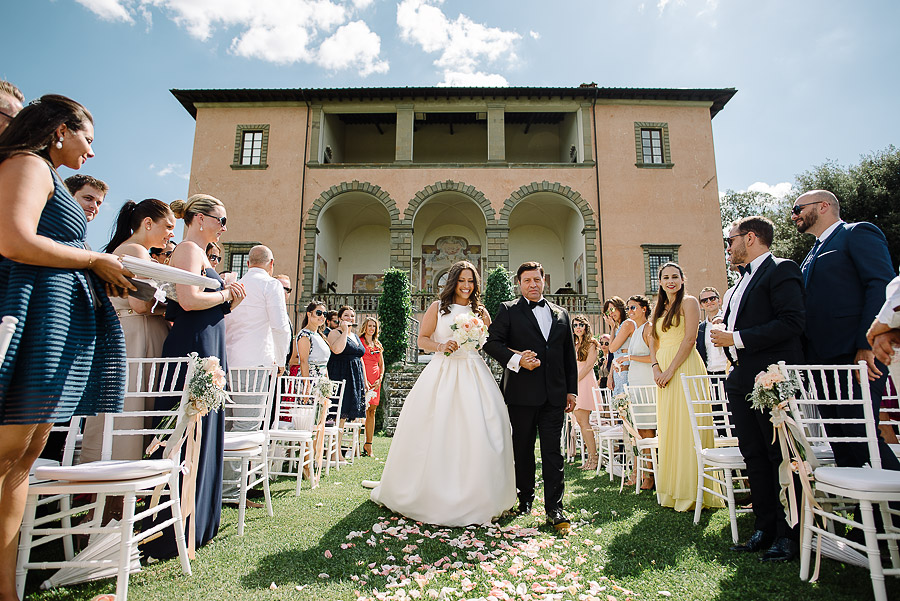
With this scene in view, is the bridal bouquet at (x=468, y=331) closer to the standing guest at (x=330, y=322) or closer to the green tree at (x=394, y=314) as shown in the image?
the standing guest at (x=330, y=322)

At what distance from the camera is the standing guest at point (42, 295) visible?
1.92 metres

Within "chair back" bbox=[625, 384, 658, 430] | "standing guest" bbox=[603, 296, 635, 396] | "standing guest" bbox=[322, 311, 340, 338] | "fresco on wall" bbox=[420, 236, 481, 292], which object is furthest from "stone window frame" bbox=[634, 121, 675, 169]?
"chair back" bbox=[625, 384, 658, 430]

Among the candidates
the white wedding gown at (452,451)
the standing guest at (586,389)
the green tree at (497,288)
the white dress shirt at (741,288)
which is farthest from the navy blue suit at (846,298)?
the green tree at (497,288)

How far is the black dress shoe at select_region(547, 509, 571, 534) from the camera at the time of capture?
3.67 m

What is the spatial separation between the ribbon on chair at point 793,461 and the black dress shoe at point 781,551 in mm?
324

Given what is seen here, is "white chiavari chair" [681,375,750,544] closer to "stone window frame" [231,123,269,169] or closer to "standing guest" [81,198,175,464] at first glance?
"standing guest" [81,198,175,464]

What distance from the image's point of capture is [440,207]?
70.5ft

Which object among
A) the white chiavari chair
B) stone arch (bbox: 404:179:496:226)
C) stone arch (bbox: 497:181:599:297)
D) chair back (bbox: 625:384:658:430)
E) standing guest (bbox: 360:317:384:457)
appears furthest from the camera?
stone arch (bbox: 404:179:496:226)

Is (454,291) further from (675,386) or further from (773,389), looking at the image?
(773,389)

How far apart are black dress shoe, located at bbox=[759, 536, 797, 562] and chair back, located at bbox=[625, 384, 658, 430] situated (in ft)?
6.81

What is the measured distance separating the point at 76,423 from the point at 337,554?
1.63 m

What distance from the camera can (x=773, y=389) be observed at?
278 centimetres

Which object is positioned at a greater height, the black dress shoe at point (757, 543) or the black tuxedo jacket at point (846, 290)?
the black tuxedo jacket at point (846, 290)

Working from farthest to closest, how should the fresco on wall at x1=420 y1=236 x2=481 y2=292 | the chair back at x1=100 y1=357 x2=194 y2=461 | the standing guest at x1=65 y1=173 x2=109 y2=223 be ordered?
the fresco on wall at x1=420 y1=236 x2=481 y2=292 → the standing guest at x1=65 y1=173 x2=109 y2=223 → the chair back at x1=100 y1=357 x2=194 y2=461
